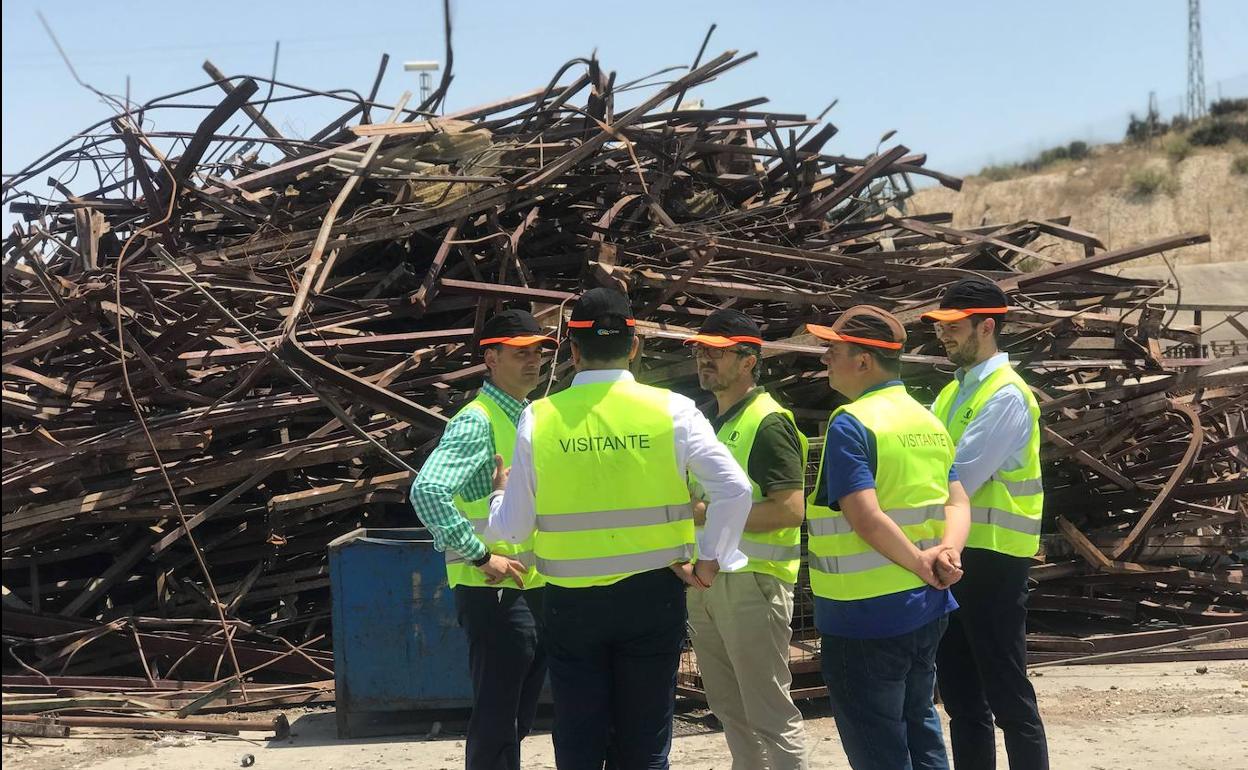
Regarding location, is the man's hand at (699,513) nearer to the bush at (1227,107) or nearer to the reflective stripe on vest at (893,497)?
the reflective stripe on vest at (893,497)

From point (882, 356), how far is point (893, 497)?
1.58 feet

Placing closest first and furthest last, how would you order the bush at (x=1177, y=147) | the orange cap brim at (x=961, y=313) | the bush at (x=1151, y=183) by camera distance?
the orange cap brim at (x=961, y=313), the bush at (x=1151, y=183), the bush at (x=1177, y=147)

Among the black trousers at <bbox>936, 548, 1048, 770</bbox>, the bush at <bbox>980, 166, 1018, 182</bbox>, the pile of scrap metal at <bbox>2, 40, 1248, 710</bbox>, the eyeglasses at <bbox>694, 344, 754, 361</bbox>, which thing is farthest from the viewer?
the bush at <bbox>980, 166, 1018, 182</bbox>

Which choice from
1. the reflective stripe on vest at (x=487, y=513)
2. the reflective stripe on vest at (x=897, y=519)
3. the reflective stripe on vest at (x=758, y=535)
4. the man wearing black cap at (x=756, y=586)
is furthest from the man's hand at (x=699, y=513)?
the reflective stripe on vest at (x=487, y=513)

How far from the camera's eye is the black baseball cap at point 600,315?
3.71 metres

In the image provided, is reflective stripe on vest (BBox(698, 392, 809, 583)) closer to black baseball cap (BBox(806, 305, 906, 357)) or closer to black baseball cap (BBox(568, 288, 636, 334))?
black baseball cap (BBox(806, 305, 906, 357))

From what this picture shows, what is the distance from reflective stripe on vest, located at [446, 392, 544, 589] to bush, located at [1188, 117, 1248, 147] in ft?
182

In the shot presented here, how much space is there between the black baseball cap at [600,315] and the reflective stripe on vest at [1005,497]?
4.96ft

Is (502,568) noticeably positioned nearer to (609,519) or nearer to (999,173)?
(609,519)

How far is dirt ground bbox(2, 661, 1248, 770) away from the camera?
225 inches

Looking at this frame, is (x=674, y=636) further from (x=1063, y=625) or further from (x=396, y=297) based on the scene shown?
(x=1063, y=625)

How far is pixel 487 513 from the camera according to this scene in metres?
4.13

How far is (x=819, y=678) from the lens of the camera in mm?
6551

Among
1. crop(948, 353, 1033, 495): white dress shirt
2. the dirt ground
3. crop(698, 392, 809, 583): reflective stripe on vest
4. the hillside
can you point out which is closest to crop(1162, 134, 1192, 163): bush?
the hillside
